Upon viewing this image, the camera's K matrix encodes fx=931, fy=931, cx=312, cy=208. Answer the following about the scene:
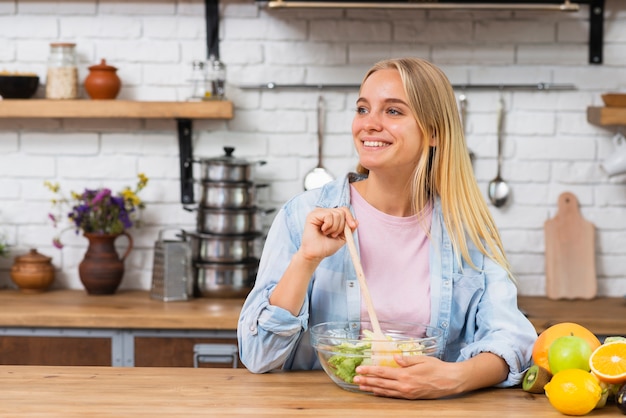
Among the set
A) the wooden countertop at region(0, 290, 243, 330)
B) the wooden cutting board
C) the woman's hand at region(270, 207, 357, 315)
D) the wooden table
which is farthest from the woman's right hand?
the wooden cutting board

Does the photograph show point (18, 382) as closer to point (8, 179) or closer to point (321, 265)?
point (321, 265)

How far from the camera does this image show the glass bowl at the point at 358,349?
1.81 meters

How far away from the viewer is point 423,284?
2.17m

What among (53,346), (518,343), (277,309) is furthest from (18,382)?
(53,346)

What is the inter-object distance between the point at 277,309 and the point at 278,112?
172 cm

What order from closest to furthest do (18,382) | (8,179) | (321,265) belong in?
(18,382), (321,265), (8,179)

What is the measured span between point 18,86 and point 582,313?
85.8 inches

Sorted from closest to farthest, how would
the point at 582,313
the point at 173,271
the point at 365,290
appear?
the point at 365,290
the point at 582,313
the point at 173,271

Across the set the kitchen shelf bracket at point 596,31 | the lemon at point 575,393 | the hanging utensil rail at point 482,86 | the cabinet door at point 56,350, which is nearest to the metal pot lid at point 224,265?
the cabinet door at point 56,350

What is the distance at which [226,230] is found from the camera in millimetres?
3373

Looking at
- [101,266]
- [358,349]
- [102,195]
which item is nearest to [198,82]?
[102,195]

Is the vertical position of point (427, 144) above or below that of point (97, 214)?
above

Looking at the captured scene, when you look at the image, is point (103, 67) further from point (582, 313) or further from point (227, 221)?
point (582, 313)

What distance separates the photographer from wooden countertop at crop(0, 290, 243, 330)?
3.04 meters
